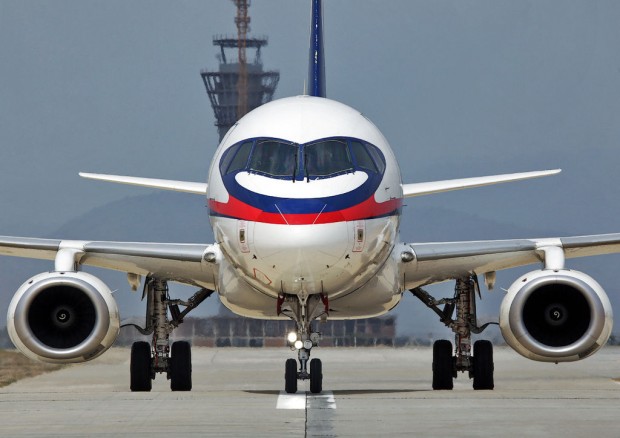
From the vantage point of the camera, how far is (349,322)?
41969 millimetres

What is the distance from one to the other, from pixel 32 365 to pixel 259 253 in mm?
15497

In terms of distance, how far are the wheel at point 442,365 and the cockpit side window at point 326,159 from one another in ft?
17.5

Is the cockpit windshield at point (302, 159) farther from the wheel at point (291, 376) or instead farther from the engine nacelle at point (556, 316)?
the engine nacelle at point (556, 316)

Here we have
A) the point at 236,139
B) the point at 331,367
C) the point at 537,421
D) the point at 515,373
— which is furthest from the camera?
the point at 331,367

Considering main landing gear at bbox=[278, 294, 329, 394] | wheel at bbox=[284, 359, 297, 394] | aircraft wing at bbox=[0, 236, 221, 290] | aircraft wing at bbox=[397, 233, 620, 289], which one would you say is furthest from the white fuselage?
aircraft wing at bbox=[397, 233, 620, 289]

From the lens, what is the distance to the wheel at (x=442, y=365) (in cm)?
2300

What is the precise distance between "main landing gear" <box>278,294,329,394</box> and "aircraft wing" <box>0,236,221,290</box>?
167 cm

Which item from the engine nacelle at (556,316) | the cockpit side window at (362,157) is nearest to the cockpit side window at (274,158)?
the cockpit side window at (362,157)

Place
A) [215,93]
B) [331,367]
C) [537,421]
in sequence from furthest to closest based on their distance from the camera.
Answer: [215,93] → [331,367] → [537,421]

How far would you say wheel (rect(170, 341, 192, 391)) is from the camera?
22.4 meters

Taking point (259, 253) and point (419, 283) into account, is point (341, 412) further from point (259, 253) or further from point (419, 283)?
point (419, 283)

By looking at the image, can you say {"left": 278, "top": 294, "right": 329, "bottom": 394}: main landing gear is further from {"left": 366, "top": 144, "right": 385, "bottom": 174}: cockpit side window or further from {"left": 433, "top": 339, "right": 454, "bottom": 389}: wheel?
{"left": 433, "top": 339, "right": 454, "bottom": 389}: wheel

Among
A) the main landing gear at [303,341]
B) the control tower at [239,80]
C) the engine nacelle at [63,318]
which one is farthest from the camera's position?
the control tower at [239,80]

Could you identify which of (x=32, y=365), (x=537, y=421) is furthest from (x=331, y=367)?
(x=537, y=421)
